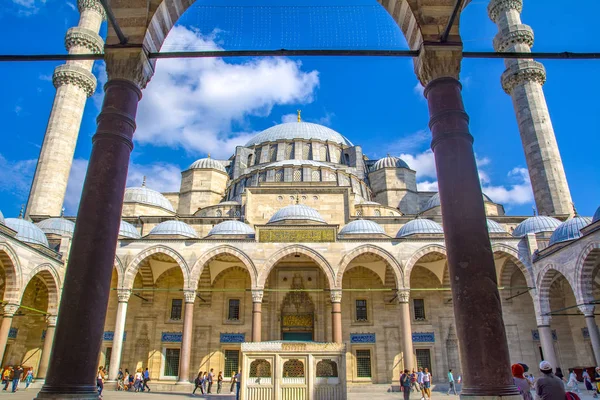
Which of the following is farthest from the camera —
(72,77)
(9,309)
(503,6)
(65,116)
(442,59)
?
(503,6)

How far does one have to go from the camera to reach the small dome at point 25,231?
14.2m

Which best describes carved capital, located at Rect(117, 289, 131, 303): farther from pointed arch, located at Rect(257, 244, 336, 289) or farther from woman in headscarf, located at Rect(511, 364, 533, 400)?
woman in headscarf, located at Rect(511, 364, 533, 400)

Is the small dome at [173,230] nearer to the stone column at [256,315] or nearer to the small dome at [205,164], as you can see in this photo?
the stone column at [256,315]

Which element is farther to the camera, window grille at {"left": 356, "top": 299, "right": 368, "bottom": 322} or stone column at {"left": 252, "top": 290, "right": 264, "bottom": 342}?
window grille at {"left": 356, "top": 299, "right": 368, "bottom": 322}

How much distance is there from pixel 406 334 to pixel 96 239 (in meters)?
12.2

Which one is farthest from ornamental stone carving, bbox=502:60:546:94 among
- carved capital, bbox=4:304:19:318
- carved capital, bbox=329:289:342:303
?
carved capital, bbox=4:304:19:318

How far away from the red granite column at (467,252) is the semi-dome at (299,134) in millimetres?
23404

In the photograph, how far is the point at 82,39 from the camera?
2059 centimetres

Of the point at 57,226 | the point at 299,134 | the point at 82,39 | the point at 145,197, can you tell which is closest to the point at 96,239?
the point at 57,226

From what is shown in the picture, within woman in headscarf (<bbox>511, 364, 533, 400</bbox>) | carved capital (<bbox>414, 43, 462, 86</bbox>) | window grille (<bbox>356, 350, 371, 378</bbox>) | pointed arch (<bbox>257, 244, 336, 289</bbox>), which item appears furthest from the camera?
window grille (<bbox>356, 350, 371, 378</bbox>)

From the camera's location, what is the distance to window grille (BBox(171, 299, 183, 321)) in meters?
17.1

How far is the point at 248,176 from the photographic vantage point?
24406 mm

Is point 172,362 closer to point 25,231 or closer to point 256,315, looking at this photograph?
point 256,315

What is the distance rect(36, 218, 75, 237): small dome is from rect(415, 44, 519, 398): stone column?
15986 millimetres
